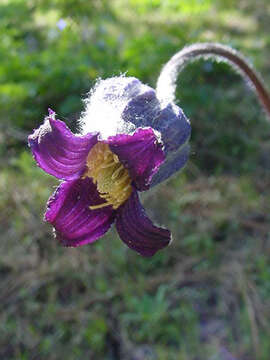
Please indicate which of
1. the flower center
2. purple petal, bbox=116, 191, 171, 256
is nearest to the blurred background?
the flower center

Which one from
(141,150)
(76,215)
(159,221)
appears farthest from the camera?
(159,221)

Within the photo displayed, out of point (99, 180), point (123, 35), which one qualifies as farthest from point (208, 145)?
point (99, 180)

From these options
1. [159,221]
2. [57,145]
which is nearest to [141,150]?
[57,145]

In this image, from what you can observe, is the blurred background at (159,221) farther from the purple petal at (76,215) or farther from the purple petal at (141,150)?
the purple petal at (141,150)

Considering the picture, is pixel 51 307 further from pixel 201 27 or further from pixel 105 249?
pixel 201 27

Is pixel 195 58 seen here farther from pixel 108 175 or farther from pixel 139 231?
pixel 139 231

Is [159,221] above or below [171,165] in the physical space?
above

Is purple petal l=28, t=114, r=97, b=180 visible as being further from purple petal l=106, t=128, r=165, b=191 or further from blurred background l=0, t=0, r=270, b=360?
blurred background l=0, t=0, r=270, b=360
